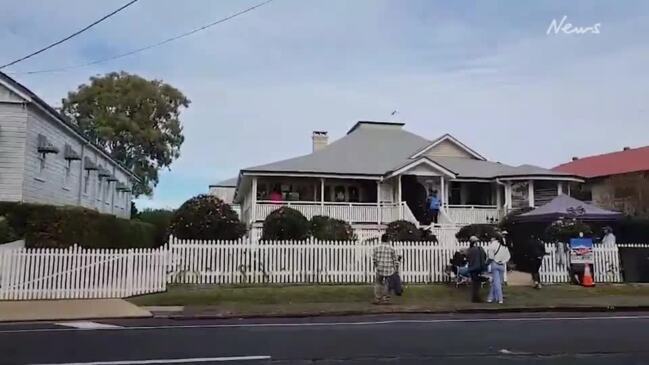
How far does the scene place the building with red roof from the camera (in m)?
40.2

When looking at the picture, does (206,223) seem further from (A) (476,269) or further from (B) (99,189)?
(B) (99,189)

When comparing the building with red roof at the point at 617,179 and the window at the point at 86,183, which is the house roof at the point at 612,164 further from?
the window at the point at 86,183

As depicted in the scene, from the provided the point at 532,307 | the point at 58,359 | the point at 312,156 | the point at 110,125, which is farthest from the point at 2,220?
the point at 110,125

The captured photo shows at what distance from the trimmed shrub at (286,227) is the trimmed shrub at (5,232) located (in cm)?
748

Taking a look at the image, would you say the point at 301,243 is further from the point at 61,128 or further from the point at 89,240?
the point at 61,128

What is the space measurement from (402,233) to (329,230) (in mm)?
2450

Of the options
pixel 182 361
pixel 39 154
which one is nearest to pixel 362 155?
pixel 39 154

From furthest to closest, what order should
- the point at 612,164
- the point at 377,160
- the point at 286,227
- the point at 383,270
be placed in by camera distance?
the point at 612,164, the point at 377,160, the point at 286,227, the point at 383,270

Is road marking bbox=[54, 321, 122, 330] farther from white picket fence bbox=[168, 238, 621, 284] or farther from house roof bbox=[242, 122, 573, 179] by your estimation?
house roof bbox=[242, 122, 573, 179]

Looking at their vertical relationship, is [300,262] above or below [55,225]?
below

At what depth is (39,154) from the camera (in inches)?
936

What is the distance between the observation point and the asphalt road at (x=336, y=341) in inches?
332

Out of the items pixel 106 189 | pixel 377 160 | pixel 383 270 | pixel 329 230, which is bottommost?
pixel 383 270

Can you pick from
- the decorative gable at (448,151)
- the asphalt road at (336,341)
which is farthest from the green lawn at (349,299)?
the decorative gable at (448,151)
